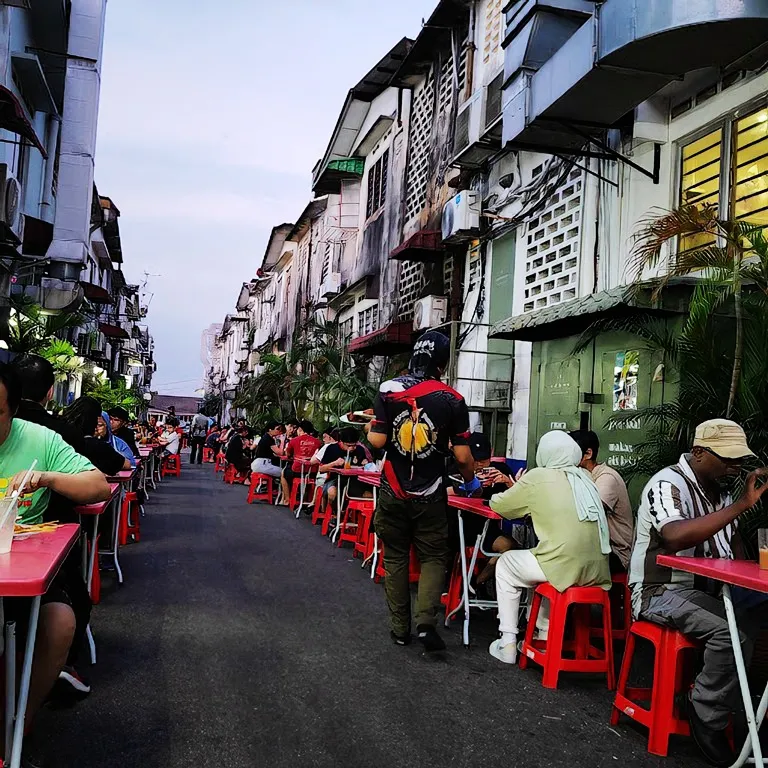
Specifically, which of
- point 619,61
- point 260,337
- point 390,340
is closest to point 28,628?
point 619,61

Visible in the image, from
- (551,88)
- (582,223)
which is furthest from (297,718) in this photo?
(582,223)

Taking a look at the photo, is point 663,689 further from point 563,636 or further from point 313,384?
point 313,384

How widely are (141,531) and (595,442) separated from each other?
21.7 ft

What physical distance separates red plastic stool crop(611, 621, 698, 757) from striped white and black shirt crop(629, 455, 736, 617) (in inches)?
8.3

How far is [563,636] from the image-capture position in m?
4.80

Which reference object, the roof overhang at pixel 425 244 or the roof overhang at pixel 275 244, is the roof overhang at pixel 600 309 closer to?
the roof overhang at pixel 425 244

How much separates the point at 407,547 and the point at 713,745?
7.72 ft

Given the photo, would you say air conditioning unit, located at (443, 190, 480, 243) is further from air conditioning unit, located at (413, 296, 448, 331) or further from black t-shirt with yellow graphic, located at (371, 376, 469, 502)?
black t-shirt with yellow graphic, located at (371, 376, 469, 502)

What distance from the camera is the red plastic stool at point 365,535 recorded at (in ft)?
27.5

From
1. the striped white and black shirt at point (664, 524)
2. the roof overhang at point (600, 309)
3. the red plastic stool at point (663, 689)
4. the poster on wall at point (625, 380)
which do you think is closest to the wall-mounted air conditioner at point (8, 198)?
the roof overhang at point (600, 309)

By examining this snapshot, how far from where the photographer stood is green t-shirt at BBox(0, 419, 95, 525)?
340cm

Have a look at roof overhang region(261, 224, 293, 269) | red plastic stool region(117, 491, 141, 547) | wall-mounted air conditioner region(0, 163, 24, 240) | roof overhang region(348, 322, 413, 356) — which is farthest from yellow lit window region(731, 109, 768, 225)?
roof overhang region(261, 224, 293, 269)

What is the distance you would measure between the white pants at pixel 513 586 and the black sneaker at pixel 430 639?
17.0 inches

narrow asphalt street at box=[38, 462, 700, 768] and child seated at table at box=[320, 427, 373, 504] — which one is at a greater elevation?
child seated at table at box=[320, 427, 373, 504]
